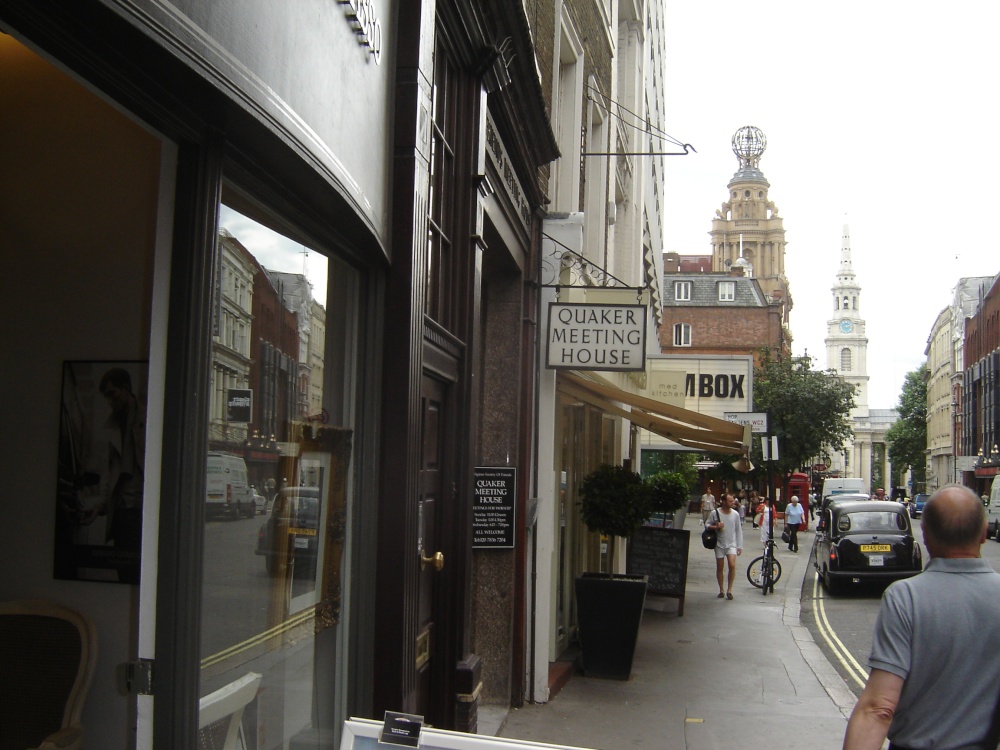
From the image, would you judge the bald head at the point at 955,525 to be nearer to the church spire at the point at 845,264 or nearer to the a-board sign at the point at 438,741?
the a-board sign at the point at 438,741

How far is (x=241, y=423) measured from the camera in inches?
140

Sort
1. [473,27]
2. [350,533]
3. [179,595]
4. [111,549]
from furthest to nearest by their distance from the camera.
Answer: [473,27]
[350,533]
[111,549]
[179,595]

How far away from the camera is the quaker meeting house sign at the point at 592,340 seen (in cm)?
983

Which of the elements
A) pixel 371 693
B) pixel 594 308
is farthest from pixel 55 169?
pixel 594 308

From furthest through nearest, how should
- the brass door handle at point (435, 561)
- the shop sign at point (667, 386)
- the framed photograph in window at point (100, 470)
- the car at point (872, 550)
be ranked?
the car at point (872, 550) < the shop sign at point (667, 386) < the brass door handle at point (435, 561) < the framed photograph in window at point (100, 470)

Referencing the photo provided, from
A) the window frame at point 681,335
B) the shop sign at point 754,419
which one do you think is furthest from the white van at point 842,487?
the shop sign at point 754,419

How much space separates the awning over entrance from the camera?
1141 centimetres

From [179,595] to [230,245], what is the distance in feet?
3.68

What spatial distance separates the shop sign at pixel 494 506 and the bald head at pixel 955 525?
5153 mm

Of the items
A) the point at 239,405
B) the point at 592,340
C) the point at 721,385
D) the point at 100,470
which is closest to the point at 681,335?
the point at 721,385

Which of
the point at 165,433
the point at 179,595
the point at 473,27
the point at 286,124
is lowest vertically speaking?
the point at 179,595

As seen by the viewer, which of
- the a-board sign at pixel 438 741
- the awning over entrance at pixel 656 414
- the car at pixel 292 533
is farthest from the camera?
the awning over entrance at pixel 656 414

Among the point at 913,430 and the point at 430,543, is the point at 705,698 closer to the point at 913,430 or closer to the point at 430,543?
the point at 430,543

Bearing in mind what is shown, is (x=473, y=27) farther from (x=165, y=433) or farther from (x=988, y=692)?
(x=988, y=692)
